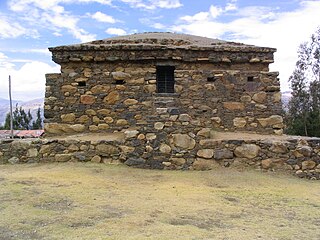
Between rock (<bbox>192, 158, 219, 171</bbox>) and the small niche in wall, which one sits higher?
the small niche in wall

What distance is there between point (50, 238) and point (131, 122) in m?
5.67

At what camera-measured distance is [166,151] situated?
8250mm

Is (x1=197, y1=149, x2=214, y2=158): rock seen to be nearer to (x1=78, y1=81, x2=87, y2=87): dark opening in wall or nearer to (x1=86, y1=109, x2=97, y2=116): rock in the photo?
(x1=86, y1=109, x2=97, y2=116): rock

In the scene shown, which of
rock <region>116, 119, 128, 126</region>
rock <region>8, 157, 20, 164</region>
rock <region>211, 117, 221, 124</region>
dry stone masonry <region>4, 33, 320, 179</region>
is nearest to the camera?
rock <region>8, 157, 20, 164</region>

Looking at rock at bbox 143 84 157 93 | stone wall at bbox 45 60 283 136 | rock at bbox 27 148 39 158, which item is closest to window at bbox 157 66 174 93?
→ stone wall at bbox 45 60 283 136

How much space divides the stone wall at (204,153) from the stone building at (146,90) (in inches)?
49.3

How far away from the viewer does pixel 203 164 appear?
323 inches

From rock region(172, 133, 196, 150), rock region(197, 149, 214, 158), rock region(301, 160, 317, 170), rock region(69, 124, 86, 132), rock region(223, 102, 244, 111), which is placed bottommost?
rock region(301, 160, 317, 170)

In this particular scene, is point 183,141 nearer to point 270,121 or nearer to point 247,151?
point 247,151

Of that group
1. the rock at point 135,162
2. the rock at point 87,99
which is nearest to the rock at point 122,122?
the rock at point 87,99

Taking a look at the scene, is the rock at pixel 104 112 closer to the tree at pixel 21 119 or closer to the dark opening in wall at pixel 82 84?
the dark opening in wall at pixel 82 84

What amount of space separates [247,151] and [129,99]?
10.8 feet

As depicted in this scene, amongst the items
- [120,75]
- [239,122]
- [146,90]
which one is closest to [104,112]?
[120,75]

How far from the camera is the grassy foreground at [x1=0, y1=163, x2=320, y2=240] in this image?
435cm
